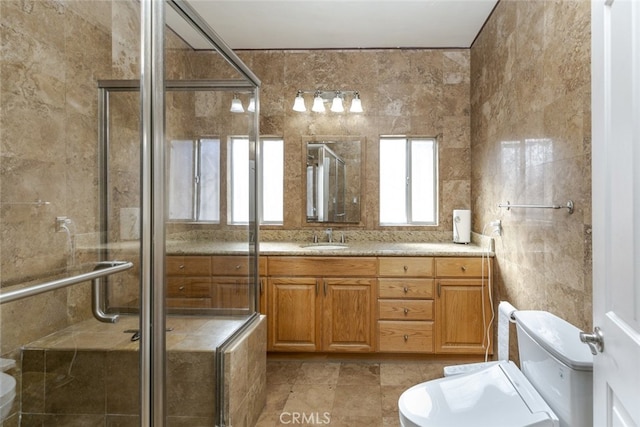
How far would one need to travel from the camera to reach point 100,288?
4.57 ft

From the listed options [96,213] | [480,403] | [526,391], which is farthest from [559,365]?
[96,213]

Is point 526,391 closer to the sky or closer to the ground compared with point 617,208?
closer to the ground

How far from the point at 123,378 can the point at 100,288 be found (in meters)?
0.35

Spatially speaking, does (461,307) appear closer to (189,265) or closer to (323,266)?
(323,266)

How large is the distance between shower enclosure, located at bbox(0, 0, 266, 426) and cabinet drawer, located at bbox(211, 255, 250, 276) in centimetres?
33

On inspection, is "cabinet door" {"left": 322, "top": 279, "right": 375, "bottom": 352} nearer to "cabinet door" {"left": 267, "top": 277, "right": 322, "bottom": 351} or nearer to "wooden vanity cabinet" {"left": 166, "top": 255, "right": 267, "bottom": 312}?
Answer: "cabinet door" {"left": 267, "top": 277, "right": 322, "bottom": 351}

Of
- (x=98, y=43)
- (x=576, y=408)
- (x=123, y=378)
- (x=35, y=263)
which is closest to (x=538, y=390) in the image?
(x=576, y=408)

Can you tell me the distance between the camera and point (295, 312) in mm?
2875

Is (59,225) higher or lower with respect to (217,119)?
lower

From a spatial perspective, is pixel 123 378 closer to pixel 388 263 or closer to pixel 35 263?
pixel 35 263

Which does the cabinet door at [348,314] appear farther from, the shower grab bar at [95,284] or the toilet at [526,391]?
the shower grab bar at [95,284]

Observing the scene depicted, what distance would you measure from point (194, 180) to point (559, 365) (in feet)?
5.32

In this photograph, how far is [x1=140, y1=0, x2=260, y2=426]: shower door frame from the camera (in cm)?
132

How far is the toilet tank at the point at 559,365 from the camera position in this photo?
3.77 feet
